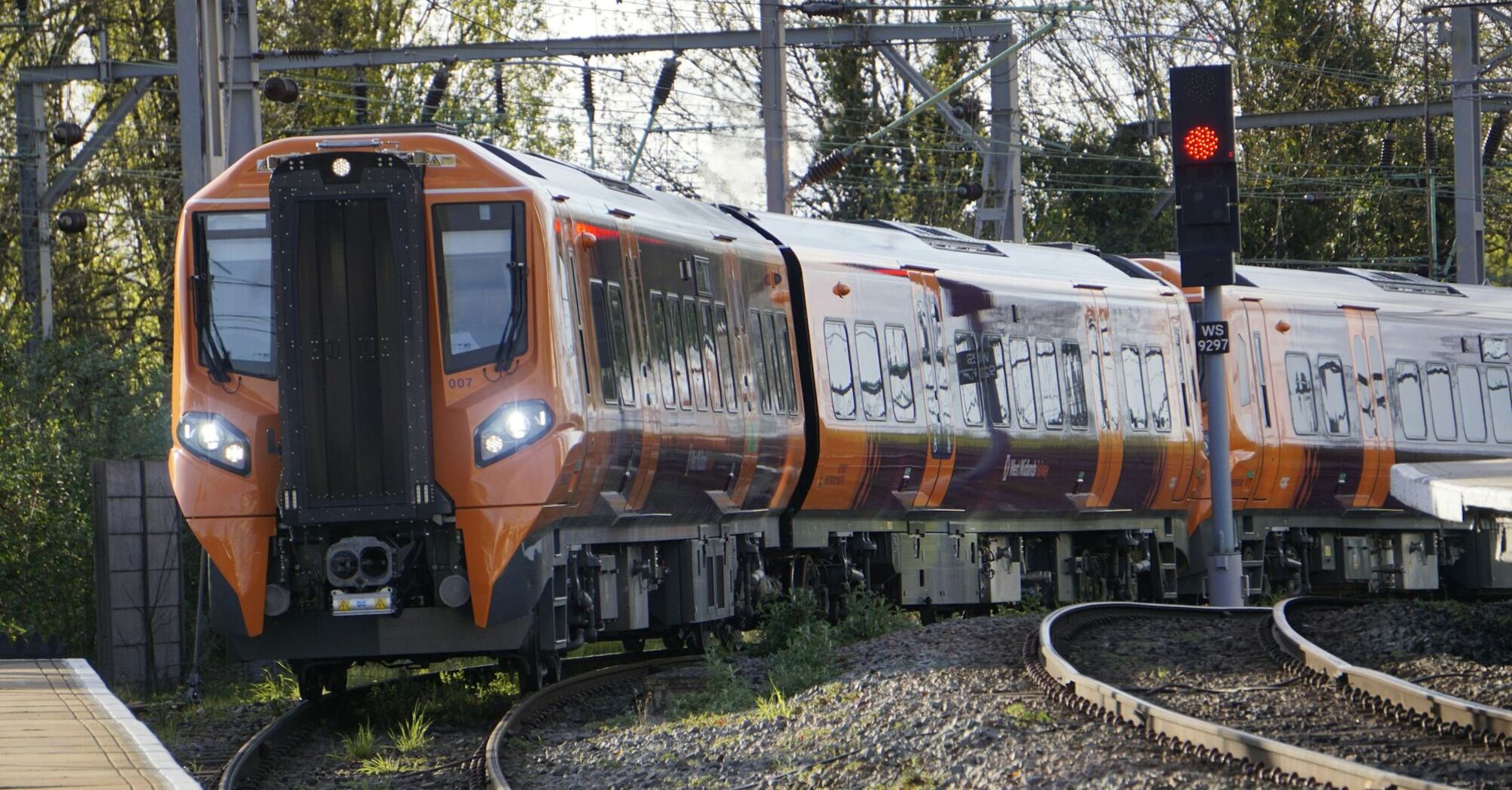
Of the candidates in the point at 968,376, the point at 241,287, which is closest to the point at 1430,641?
the point at 968,376

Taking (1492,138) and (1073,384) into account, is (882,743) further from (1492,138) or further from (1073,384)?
(1492,138)

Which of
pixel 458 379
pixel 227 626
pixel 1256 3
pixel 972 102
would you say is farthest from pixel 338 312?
pixel 1256 3

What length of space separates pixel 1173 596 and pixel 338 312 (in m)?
12.4

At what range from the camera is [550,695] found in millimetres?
13086

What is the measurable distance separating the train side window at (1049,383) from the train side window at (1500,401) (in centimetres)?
724

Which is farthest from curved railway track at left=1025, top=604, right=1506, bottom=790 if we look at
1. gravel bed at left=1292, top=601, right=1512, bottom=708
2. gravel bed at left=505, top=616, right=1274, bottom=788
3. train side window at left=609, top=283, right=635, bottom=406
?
train side window at left=609, top=283, right=635, bottom=406

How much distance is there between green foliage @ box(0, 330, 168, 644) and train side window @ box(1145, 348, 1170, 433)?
30.4 ft

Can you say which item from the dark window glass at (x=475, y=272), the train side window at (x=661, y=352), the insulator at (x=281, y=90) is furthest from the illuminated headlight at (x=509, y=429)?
the insulator at (x=281, y=90)

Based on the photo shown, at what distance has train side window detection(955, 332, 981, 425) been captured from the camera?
1975 cm

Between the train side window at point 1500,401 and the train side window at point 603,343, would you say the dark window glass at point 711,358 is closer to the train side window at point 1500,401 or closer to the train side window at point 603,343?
the train side window at point 603,343

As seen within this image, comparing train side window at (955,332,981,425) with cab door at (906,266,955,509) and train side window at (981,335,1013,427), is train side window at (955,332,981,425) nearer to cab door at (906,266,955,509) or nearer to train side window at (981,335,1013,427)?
train side window at (981,335,1013,427)

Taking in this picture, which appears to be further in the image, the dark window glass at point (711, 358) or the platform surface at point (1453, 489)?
Answer: the dark window glass at point (711, 358)

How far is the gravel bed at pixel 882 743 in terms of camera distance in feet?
29.7

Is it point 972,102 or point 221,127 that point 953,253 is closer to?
point 221,127
